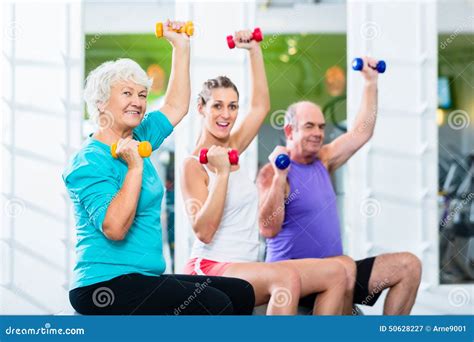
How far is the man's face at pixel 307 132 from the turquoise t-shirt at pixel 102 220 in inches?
23.8

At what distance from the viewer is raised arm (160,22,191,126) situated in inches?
83.0

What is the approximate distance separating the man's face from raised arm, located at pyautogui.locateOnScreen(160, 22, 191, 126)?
38 cm

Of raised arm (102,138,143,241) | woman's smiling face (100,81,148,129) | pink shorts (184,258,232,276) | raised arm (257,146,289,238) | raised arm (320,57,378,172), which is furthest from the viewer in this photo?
raised arm (320,57,378,172)

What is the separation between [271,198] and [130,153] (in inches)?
21.7

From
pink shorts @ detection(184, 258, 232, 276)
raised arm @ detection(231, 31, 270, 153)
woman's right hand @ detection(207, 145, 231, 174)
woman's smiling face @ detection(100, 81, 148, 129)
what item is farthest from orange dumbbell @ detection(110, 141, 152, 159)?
raised arm @ detection(231, 31, 270, 153)

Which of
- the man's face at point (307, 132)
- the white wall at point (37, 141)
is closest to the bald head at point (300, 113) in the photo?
the man's face at point (307, 132)

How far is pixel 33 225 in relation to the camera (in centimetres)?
243

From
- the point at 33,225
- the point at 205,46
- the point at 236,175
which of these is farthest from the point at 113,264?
the point at 205,46

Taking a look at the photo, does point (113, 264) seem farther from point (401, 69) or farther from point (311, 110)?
point (401, 69)

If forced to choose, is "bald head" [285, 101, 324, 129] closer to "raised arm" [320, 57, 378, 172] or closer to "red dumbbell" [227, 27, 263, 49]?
"raised arm" [320, 57, 378, 172]

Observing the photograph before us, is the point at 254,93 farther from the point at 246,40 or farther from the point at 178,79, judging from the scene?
the point at 178,79

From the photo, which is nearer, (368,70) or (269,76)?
(368,70)

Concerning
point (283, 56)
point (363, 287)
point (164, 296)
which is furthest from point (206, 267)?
point (283, 56)
